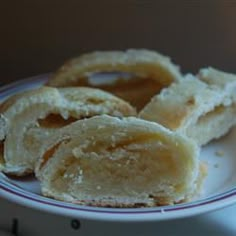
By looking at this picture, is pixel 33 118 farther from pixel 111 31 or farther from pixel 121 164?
pixel 111 31

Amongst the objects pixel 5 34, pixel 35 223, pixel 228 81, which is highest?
pixel 5 34

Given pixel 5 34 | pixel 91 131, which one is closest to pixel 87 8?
pixel 5 34

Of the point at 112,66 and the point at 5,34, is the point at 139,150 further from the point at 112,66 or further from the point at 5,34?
the point at 5,34

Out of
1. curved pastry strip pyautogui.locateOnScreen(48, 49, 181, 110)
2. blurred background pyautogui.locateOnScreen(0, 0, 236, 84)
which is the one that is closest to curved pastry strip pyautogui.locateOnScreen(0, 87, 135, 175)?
curved pastry strip pyautogui.locateOnScreen(48, 49, 181, 110)

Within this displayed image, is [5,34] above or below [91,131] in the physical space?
above

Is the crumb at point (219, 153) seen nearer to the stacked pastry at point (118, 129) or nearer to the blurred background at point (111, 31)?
the stacked pastry at point (118, 129)

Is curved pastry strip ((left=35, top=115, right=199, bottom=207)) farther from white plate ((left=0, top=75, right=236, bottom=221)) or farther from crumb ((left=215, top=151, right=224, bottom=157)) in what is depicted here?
crumb ((left=215, top=151, right=224, bottom=157))

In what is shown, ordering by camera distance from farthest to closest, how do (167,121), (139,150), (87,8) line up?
(87,8), (167,121), (139,150)

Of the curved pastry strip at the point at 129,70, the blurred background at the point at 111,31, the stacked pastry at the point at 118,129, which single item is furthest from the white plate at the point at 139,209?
the blurred background at the point at 111,31
